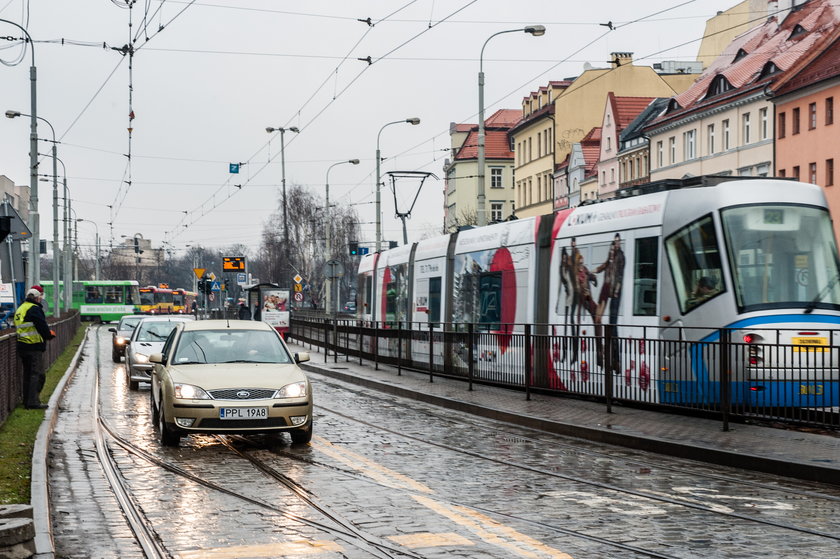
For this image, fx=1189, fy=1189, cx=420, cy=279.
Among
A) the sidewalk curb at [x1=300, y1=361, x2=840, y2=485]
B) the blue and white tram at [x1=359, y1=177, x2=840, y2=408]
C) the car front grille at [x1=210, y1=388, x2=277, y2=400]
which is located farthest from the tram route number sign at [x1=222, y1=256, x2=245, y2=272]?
the car front grille at [x1=210, y1=388, x2=277, y2=400]

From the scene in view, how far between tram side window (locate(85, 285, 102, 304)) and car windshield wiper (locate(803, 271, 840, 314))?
7135 cm

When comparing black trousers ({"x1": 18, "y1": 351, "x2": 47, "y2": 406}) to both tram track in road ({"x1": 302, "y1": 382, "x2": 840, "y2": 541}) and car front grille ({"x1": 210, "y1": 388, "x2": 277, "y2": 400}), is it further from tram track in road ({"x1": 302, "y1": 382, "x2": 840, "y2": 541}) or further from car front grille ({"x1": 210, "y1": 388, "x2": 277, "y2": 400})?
tram track in road ({"x1": 302, "y1": 382, "x2": 840, "y2": 541})

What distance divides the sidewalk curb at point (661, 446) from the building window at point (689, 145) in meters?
47.2

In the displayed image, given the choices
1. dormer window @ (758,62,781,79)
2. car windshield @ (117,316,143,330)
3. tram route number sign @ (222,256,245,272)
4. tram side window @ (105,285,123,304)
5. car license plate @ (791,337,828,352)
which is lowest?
car license plate @ (791,337,828,352)

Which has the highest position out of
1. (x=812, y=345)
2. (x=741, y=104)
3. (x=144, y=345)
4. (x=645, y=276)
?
(x=741, y=104)

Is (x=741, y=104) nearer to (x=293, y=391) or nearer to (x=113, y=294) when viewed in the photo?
(x=113, y=294)

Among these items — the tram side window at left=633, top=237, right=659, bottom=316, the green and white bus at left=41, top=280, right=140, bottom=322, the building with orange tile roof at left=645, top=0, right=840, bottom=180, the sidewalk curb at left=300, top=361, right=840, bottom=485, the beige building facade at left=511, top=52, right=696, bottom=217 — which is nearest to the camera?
the sidewalk curb at left=300, top=361, right=840, bottom=485

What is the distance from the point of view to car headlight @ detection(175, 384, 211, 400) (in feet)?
42.4

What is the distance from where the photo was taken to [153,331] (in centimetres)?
2588

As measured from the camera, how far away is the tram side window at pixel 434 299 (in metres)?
27.6

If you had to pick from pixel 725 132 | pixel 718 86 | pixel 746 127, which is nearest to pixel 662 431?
pixel 746 127

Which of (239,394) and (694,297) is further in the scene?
(694,297)

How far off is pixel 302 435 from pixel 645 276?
622cm

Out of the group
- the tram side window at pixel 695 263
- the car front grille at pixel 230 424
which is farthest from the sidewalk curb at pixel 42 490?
the tram side window at pixel 695 263
